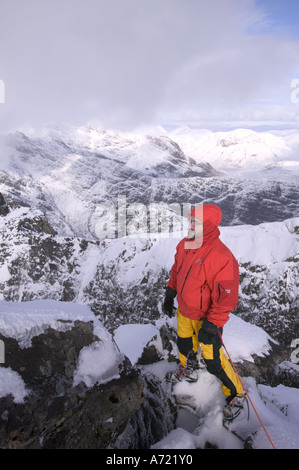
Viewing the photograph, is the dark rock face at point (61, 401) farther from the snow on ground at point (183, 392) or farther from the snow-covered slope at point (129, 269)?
the snow-covered slope at point (129, 269)

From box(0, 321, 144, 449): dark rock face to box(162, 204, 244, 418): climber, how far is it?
5.20 feet

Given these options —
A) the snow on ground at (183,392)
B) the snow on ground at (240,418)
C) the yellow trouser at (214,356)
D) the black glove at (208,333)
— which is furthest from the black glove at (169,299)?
the snow on ground at (240,418)

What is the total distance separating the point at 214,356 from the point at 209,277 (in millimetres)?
1529

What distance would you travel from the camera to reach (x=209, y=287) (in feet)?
18.2

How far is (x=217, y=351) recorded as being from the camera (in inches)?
216

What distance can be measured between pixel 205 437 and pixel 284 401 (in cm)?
347

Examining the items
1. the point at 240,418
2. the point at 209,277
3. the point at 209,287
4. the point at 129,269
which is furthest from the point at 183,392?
the point at 129,269

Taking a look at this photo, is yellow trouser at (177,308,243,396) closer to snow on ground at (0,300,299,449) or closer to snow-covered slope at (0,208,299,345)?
snow on ground at (0,300,299,449)

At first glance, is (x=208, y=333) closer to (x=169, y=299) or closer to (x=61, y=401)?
(x=169, y=299)

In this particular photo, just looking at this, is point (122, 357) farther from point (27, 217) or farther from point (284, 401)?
point (27, 217)

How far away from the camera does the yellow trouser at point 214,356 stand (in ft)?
18.0

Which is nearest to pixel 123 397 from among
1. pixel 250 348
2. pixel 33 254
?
pixel 250 348

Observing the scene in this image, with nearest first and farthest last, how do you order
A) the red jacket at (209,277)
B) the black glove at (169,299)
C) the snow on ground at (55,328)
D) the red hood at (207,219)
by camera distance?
the snow on ground at (55,328), the red jacket at (209,277), the red hood at (207,219), the black glove at (169,299)

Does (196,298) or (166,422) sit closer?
(196,298)
